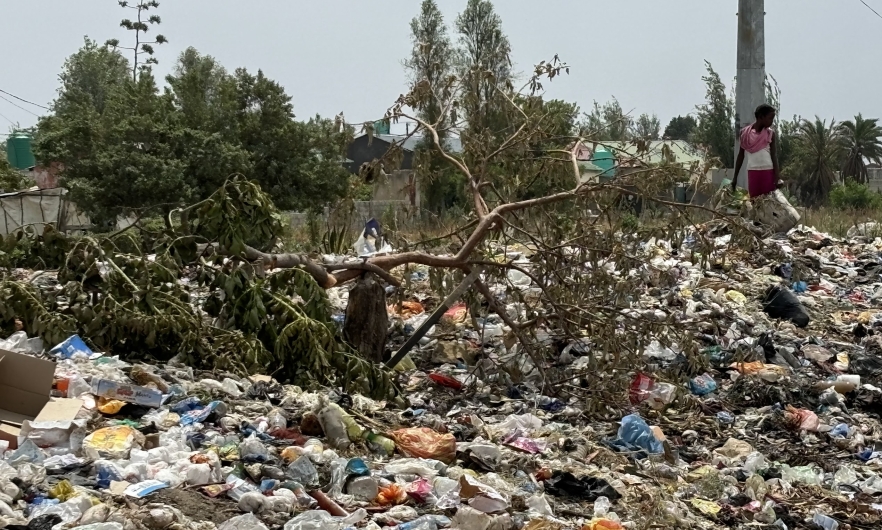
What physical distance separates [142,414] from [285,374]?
123 cm

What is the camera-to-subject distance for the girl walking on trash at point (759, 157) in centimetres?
848

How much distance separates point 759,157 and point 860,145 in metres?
27.7

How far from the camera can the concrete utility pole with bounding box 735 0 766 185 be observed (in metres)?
10.6

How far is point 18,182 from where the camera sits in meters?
18.2

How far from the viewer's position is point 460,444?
3934 millimetres

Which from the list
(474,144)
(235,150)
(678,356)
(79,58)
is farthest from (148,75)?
(79,58)

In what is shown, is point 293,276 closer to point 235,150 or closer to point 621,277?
point 621,277

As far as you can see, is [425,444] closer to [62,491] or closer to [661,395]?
[62,491]

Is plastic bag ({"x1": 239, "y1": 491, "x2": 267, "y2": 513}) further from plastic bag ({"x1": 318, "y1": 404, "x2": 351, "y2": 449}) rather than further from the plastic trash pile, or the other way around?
plastic bag ({"x1": 318, "y1": 404, "x2": 351, "y2": 449})

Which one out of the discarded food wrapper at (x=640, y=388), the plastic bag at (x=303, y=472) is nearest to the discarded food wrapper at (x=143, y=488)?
the plastic bag at (x=303, y=472)

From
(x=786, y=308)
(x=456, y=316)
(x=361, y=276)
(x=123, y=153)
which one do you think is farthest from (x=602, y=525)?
(x=123, y=153)

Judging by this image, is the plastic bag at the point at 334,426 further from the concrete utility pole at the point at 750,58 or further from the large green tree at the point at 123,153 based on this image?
the large green tree at the point at 123,153

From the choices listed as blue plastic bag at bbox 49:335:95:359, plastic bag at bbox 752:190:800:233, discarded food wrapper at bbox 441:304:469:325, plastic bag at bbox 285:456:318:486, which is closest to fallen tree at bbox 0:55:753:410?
blue plastic bag at bbox 49:335:95:359

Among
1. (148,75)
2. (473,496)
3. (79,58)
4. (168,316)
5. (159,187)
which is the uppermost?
(79,58)
